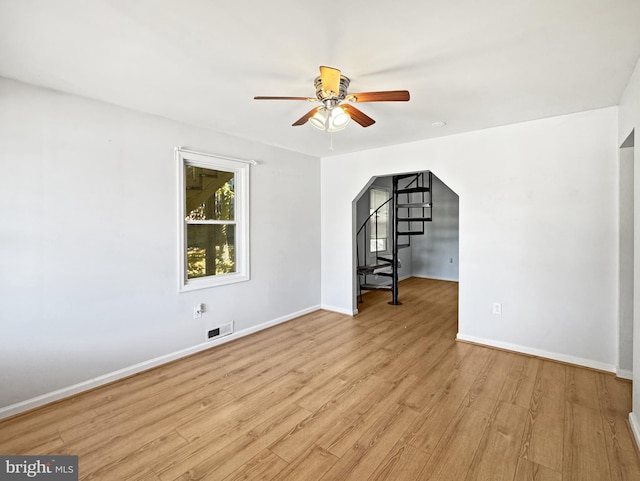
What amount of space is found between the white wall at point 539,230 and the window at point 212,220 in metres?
2.41

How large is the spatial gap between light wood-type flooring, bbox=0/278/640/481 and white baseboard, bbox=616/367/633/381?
75 mm

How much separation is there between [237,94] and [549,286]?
3.61 metres

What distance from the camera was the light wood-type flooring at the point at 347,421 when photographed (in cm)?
174

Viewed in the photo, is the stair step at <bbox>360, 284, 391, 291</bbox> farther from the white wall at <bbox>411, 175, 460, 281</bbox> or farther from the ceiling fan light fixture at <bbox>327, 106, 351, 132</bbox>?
the ceiling fan light fixture at <bbox>327, 106, 351, 132</bbox>

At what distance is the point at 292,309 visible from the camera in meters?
4.52

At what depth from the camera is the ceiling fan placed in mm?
1877

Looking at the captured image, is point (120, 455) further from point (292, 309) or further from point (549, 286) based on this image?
point (549, 286)

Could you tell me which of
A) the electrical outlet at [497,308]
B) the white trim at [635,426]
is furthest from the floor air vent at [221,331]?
the white trim at [635,426]

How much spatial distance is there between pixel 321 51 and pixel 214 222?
2.33 meters

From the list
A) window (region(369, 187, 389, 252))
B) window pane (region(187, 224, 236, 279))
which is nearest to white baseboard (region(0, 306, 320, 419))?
window pane (region(187, 224, 236, 279))

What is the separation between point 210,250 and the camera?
3.57 metres

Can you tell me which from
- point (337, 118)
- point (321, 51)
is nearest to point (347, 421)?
point (337, 118)

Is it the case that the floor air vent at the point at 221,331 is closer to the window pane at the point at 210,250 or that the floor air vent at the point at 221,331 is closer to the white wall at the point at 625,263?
the window pane at the point at 210,250

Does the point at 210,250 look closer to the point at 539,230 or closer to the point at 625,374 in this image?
the point at 539,230
